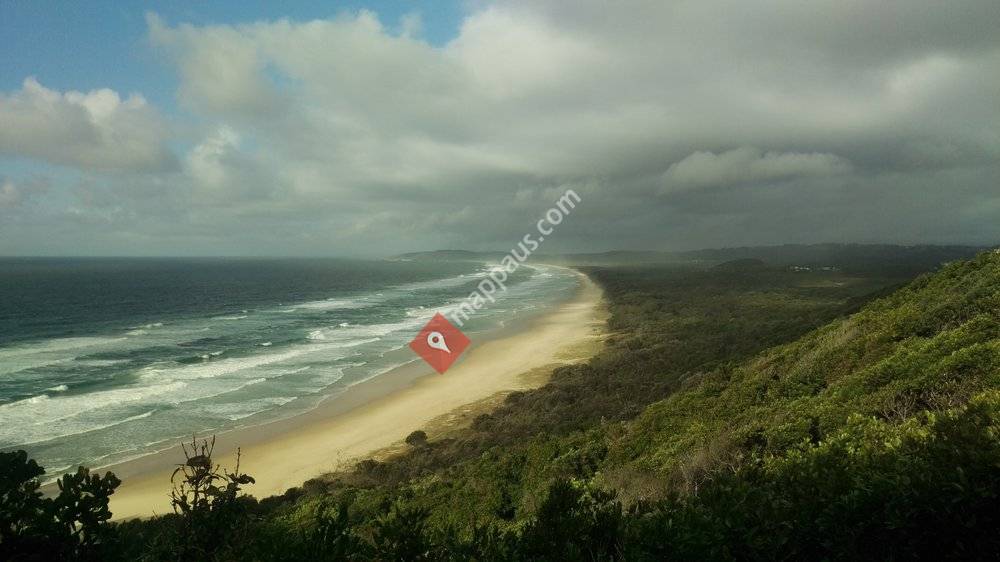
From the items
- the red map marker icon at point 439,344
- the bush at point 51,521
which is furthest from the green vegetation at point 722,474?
the red map marker icon at point 439,344

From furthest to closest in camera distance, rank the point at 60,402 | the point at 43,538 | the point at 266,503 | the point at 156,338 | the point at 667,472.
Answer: the point at 156,338
the point at 60,402
the point at 266,503
the point at 667,472
the point at 43,538

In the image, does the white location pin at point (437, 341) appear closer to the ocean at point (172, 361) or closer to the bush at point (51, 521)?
the ocean at point (172, 361)

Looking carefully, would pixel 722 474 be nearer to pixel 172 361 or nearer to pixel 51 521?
pixel 51 521

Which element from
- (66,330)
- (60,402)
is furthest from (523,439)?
(66,330)

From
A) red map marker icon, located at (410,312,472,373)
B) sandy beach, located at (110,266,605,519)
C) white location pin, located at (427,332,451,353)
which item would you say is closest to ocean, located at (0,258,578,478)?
red map marker icon, located at (410,312,472,373)

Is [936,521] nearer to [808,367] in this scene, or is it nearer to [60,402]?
[808,367]

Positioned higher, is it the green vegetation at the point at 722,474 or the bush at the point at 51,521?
the bush at the point at 51,521

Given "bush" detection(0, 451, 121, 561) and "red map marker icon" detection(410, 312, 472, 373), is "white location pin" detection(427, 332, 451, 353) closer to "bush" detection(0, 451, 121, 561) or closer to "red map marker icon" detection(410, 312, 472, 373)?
"red map marker icon" detection(410, 312, 472, 373)
